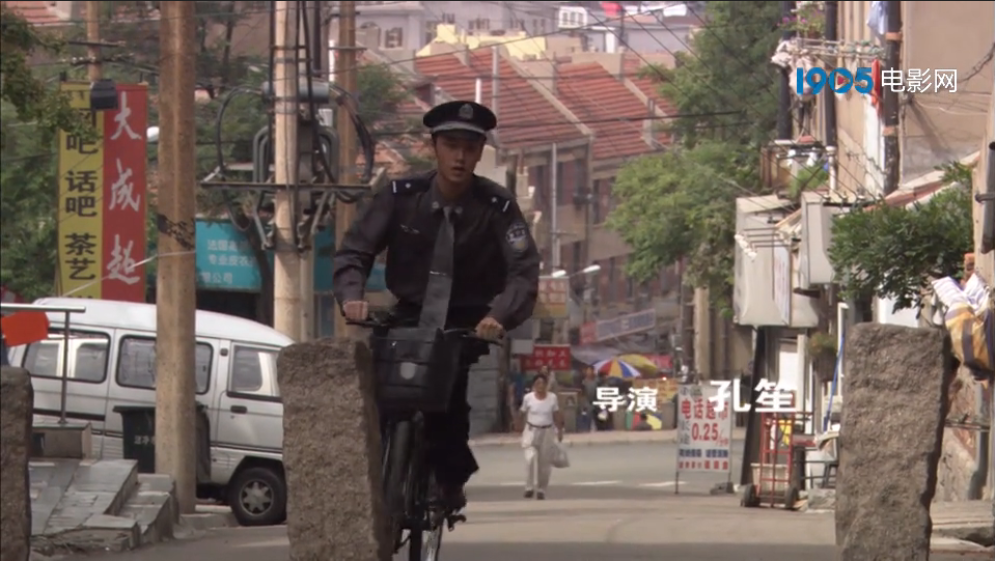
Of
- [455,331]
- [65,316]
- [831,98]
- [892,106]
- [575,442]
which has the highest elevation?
[831,98]

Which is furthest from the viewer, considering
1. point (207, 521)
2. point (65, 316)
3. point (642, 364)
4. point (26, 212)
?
point (642, 364)

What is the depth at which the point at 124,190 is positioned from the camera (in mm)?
21656

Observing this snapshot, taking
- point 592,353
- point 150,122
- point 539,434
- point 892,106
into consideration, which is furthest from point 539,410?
point 592,353

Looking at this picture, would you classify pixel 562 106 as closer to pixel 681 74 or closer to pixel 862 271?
pixel 681 74

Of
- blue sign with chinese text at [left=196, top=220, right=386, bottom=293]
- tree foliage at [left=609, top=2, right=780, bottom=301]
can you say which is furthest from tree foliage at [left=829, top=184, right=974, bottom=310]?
tree foliage at [left=609, top=2, right=780, bottom=301]

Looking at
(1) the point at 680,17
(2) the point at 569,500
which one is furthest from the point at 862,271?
(1) the point at 680,17

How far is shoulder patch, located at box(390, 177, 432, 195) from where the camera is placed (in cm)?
681

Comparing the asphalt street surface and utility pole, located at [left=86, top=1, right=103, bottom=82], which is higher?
utility pole, located at [left=86, top=1, right=103, bottom=82]

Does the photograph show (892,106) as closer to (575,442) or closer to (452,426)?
(452,426)

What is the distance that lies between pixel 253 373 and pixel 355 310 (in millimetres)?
13680

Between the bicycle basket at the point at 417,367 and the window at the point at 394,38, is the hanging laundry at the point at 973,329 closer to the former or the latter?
the bicycle basket at the point at 417,367

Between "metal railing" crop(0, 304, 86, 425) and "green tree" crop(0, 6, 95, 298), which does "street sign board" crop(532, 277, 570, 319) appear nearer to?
"green tree" crop(0, 6, 95, 298)

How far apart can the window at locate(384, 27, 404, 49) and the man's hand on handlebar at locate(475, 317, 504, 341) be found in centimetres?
7661

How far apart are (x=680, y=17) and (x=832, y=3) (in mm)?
78990
